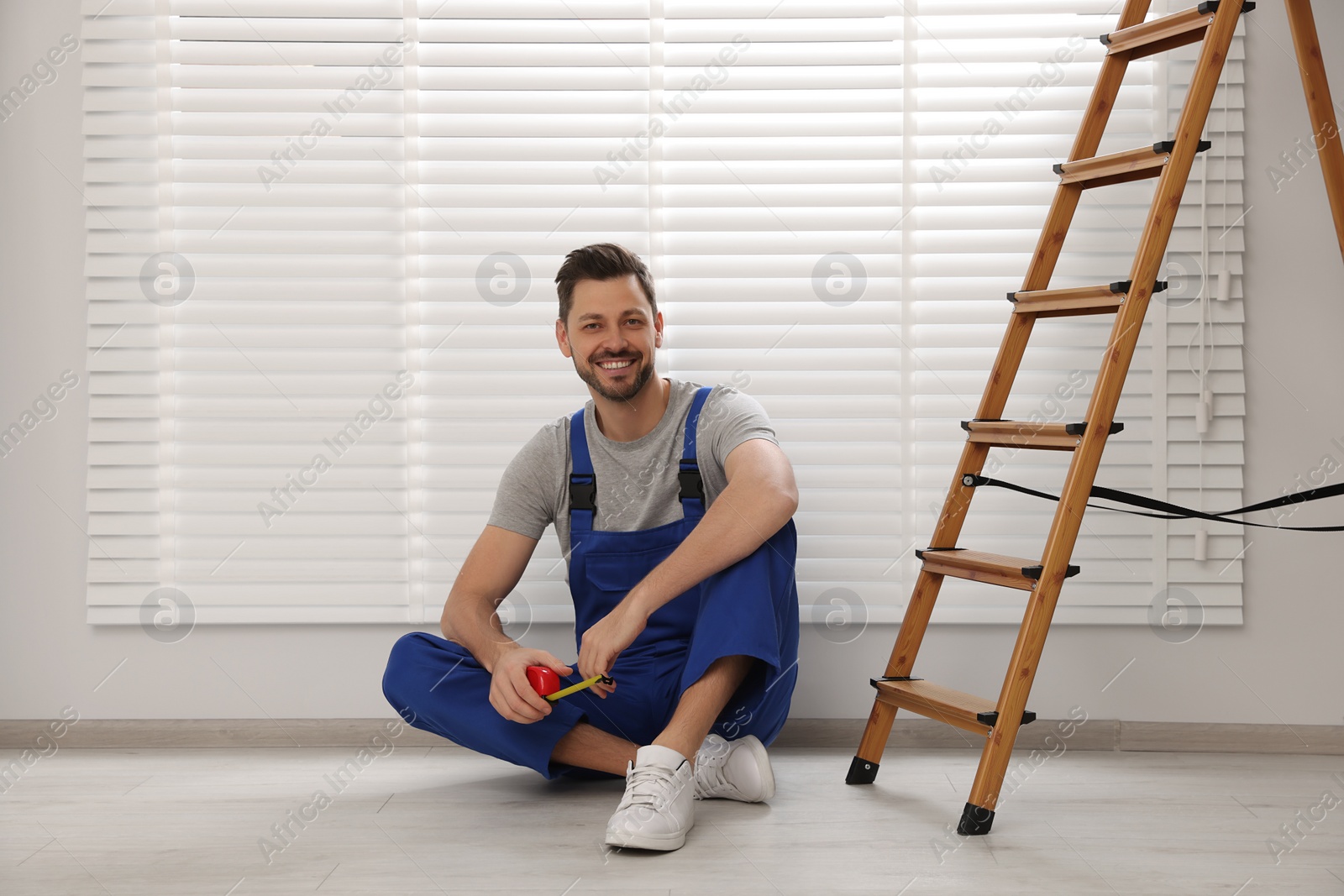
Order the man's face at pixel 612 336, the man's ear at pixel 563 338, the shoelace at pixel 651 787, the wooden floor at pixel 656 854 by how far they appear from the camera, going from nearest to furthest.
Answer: the wooden floor at pixel 656 854
the shoelace at pixel 651 787
the man's face at pixel 612 336
the man's ear at pixel 563 338

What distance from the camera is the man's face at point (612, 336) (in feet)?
7.18

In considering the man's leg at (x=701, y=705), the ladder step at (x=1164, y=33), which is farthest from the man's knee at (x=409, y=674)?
the ladder step at (x=1164, y=33)

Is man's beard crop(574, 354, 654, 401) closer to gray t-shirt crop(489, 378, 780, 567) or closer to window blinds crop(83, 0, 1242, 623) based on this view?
gray t-shirt crop(489, 378, 780, 567)

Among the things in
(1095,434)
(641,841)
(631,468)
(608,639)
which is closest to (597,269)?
(631,468)

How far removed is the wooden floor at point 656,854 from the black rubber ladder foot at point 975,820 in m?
0.02

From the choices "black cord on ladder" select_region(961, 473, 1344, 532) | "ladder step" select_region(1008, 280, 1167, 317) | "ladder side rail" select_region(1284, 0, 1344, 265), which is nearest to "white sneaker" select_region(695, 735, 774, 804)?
"black cord on ladder" select_region(961, 473, 1344, 532)

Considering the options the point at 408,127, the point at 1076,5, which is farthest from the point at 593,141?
the point at 1076,5

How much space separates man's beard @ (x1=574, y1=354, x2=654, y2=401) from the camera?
2.20 metres

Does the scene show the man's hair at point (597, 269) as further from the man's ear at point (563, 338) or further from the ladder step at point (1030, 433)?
the ladder step at point (1030, 433)

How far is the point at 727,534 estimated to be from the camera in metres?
2.01

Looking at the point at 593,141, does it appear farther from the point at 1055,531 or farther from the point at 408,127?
the point at 1055,531

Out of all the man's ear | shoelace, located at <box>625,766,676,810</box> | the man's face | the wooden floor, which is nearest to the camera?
the wooden floor

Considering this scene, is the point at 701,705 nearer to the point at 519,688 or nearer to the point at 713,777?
the point at 713,777

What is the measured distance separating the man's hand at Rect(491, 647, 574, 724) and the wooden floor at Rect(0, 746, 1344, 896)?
227 millimetres
